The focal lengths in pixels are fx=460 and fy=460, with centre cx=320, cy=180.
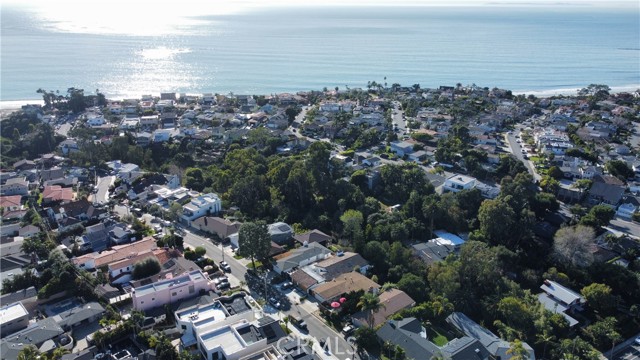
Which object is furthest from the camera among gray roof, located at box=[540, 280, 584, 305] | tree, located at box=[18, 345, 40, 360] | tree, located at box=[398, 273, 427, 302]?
gray roof, located at box=[540, 280, 584, 305]

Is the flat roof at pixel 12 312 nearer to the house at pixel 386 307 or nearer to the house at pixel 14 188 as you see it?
the house at pixel 386 307

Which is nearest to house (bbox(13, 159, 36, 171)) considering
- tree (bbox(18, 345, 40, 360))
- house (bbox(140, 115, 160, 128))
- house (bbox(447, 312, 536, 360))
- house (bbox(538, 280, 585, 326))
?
house (bbox(140, 115, 160, 128))

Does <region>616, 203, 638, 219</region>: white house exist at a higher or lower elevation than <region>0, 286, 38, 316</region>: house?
higher

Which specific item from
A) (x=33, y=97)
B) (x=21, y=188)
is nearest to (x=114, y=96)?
(x=33, y=97)

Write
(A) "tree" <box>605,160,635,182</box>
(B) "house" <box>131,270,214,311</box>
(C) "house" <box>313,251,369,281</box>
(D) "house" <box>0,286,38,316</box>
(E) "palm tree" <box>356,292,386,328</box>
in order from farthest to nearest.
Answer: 1. (A) "tree" <box>605,160,635,182</box>
2. (C) "house" <box>313,251,369,281</box>
3. (D) "house" <box>0,286,38,316</box>
4. (B) "house" <box>131,270,214,311</box>
5. (E) "palm tree" <box>356,292,386,328</box>

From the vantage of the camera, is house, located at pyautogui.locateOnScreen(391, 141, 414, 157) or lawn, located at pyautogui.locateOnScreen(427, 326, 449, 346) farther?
house, located at pyautogui.locateOnScreen(391, 141, 414, 157)

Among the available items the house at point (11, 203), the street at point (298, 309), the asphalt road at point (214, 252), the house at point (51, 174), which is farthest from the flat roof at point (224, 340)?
the house at point (51, 174)

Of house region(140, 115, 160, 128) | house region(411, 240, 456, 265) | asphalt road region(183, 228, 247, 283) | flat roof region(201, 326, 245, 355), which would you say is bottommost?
asphalt road region(183, 228, 247, 283)

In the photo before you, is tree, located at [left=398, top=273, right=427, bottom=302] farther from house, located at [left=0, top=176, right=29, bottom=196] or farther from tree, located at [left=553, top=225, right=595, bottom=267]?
house, located at [left=0, top=176, right=29, bottom=196]
